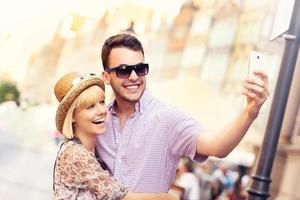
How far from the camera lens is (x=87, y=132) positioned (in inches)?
87.0

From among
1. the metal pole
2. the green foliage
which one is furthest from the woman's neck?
the green foliage

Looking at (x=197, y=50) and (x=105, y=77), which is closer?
(x=105, y=77)

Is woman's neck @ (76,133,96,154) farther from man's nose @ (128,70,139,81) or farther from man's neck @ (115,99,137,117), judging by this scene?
man's nose @ (128,70,139,81)

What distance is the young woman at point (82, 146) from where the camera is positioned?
2.12 meters

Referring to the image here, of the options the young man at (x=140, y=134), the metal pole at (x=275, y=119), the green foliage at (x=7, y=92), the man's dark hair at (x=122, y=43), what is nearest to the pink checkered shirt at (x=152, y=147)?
the young man at (x=140, y=134)

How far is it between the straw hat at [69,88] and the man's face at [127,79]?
7cm

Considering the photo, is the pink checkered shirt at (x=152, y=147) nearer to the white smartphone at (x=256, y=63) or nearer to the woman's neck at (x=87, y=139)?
the woman's neck at (x=87, y=139)

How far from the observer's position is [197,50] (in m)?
33.0

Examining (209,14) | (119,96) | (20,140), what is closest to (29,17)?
(20,140)

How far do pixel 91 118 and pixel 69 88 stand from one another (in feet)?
0.44

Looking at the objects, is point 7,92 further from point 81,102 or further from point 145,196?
point 145,196

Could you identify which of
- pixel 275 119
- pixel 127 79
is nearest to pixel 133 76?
pixel 127 79

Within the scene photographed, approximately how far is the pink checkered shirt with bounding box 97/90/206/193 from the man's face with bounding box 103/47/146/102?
0.24ft

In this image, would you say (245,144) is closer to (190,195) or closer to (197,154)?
(190,195)
